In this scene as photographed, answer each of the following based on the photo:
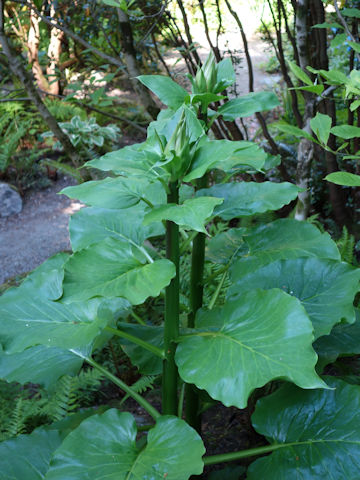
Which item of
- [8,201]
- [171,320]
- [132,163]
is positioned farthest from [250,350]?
[8,201]

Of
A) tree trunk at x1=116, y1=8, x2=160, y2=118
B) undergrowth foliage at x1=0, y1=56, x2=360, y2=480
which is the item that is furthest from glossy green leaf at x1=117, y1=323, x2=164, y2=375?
tree trunk at x1=116, y1=8, x2=160, y2=118

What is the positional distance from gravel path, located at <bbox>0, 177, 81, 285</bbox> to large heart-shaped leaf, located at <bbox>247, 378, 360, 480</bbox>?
12.6ft

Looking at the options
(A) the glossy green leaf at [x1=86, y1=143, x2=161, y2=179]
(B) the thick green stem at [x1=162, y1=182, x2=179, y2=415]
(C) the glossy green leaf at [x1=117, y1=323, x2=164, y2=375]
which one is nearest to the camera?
(A) the glossy green leaf at [x1=86, y1=143, x2=161, y2=179]

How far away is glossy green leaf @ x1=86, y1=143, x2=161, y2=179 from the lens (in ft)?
3.49

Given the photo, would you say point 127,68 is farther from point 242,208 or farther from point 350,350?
point 350,350

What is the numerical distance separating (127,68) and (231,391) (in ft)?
9.47

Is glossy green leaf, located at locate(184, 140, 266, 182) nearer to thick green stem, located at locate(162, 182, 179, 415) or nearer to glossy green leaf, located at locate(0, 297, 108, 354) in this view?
thick green stem, located at locate(162, 182, 179, 415)

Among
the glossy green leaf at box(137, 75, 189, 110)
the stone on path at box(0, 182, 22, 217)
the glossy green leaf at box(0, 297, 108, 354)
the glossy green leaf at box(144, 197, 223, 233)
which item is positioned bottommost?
the stone on path at box(0, 182, 22, 217)

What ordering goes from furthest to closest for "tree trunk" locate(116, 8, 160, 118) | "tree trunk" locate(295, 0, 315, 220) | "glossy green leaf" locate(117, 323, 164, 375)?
1. "tree trunk" locate(116, 8, 160, 118)
2. "tree trunk" locate(295, 0, 315, 220)
3. "glossy green leaf" locate(117, 323, 164, 375)

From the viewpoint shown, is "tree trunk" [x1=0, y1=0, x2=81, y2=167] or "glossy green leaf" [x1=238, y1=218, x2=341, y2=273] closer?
"glossy green leaf" [x1=238, y1=218, x2=341, y2=273]

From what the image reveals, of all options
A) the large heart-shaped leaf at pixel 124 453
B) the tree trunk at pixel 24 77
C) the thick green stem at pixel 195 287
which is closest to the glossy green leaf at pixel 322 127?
the thick green stem at pixel 195 287

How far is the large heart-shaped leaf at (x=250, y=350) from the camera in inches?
36.9

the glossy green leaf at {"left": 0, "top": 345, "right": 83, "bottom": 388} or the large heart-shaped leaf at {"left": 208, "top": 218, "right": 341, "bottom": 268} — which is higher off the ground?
the large heart-shaped leaf at {"left": 208, "top": 218, "right": 341, "bottom": 268}

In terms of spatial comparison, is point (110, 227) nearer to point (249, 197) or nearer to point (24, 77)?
point (249, 197)
